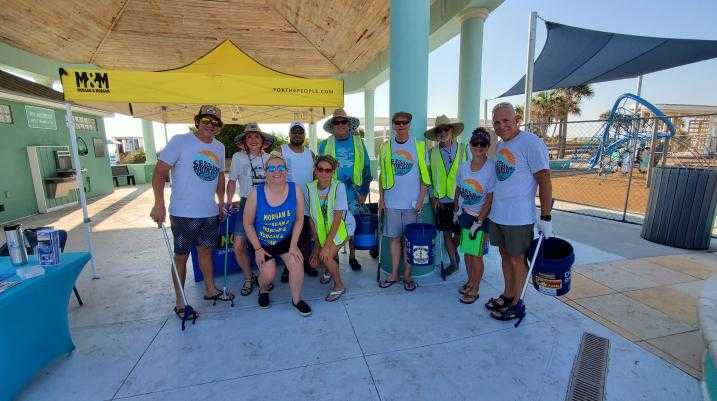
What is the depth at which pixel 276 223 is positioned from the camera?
3.06 m

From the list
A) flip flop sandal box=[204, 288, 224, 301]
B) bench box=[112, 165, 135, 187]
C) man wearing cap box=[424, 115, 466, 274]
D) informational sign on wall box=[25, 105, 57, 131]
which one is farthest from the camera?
bench box=[112, 165, 135, 187]

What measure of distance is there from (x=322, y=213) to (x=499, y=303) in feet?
6.10

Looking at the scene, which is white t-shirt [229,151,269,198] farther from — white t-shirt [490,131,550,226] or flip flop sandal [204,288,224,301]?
white t-shirt [490,131,550,226]

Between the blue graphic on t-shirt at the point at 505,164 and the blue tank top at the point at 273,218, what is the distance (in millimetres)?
1825

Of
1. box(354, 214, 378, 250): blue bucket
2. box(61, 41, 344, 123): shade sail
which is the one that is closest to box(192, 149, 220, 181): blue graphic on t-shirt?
box(61, 41, 344, 123): shade sail

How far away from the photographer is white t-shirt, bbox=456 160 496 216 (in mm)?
3051

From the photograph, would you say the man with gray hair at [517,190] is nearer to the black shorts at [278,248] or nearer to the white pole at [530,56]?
the black shorts at [278,248]

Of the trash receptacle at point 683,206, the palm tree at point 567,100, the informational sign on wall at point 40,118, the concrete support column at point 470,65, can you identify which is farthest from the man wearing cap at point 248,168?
the palm tree at point 567,100

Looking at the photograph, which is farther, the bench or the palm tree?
the palm tree

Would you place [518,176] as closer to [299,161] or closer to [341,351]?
[341,351]

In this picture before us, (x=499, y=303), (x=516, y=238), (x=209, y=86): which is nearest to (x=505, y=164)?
(x=516, y=238)

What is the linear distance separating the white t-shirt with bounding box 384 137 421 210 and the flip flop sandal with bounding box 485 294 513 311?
1.18 metres

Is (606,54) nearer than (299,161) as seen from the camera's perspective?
No

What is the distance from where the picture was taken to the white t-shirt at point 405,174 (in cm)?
340
